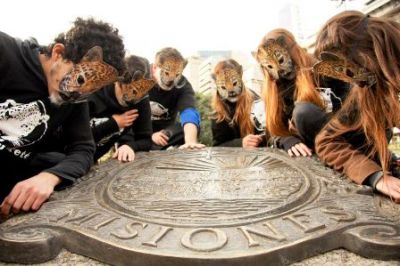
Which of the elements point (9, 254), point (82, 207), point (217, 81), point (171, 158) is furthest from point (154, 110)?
point (9, 254)

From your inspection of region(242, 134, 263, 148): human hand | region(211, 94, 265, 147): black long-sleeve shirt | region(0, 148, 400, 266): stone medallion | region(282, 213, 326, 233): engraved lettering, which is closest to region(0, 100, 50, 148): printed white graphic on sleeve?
region(0, 148, 400, 266): stone medallion

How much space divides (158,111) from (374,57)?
2530 millimetres

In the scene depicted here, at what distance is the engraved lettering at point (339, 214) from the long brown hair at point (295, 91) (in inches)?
47.6

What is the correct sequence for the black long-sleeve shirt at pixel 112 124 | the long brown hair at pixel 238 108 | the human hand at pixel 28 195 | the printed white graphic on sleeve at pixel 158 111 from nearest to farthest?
the human hand at pixel 28 195 → the black long-sleeve shirt at pixel 112 124 → the long brown hair at pixel 238 108 → the printed white graphic on sleeve at pixel 158 111

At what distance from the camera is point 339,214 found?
4.84ft

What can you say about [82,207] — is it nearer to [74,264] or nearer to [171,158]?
[74,264]

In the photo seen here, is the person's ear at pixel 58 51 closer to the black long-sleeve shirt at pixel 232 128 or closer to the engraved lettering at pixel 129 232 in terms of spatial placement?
the engraved lettering at pixel 129 232

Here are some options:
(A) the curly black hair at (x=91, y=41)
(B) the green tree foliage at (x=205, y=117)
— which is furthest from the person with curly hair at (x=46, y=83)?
(B) the green tree foliage at (x=205, y=117)

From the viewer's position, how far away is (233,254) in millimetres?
1216

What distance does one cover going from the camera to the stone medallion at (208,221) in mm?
1262

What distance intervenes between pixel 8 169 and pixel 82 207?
616mm

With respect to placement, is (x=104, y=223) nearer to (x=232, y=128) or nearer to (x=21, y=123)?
(x=21, y=123)

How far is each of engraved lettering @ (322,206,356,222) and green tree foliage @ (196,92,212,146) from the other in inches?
264

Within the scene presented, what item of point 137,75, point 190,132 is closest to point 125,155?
point 137,75
